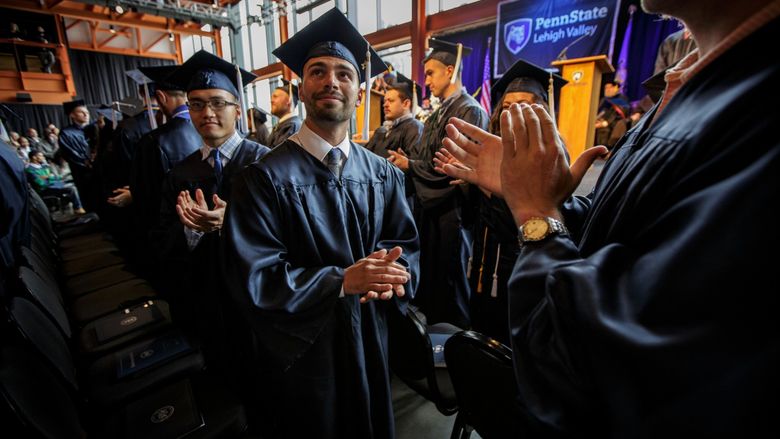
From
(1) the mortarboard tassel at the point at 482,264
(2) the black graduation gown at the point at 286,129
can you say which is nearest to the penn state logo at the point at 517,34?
(2) the black graduation gown at the point at 286,129

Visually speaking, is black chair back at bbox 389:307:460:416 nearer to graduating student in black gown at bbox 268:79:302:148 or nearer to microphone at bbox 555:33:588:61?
graduating student in black gown at bbox 268:79:302:148

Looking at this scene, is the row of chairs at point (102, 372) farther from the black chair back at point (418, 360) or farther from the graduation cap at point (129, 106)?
the graduation cap at point (129, 106)

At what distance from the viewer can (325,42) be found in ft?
5.49

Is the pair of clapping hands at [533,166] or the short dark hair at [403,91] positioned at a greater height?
the short dark hair at [403,91]

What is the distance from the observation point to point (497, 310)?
2309 mm

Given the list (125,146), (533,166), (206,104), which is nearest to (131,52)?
(125,146)

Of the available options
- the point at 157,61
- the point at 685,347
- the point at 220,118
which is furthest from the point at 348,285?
the point at 157,61

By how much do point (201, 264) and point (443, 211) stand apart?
6.08ft

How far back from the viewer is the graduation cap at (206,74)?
87.2 inches

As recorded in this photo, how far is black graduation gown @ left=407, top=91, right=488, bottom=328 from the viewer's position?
9.32 feet

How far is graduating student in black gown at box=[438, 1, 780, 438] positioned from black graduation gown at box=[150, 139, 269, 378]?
1.72 meters

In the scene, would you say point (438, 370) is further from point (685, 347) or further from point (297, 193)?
point (685, 347)

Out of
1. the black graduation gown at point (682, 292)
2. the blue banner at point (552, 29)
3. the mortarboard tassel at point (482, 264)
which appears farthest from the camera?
the blue banner at point (552, 29)

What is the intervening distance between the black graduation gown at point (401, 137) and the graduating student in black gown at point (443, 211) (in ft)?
2.32
